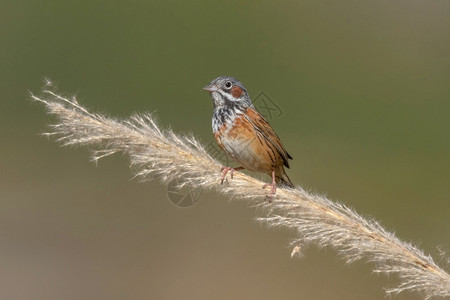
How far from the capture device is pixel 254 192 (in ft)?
7.15

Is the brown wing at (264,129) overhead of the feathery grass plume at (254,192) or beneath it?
overhead

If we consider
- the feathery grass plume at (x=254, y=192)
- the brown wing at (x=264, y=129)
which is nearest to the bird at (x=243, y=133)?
the brown wing at (x=264, y=129)

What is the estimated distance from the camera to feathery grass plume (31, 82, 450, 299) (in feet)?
5.77

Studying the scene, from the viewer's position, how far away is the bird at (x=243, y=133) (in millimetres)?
3010

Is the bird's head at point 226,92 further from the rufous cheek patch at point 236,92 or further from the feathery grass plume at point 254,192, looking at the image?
the feathery grass plume at point 254,192

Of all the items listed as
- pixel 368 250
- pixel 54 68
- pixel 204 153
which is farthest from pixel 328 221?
pixel 54 68

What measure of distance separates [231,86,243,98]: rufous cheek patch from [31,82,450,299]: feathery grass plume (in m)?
0.94

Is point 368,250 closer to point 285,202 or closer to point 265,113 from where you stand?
point 285,202

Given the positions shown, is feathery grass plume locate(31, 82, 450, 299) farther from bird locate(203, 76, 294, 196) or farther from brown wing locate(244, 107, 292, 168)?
brown wing locate(244, 107, 292, 168)

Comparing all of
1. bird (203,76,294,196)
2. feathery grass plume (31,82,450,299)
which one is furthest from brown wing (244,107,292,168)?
feathery grass plume (31,82,450,299)

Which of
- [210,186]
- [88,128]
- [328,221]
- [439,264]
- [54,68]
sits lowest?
[439,264]

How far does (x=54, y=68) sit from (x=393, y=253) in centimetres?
645

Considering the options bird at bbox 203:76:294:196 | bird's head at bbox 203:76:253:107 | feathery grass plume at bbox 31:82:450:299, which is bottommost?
feathery grass plume at bbox 31:82:450:299

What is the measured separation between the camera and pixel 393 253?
178 cm
